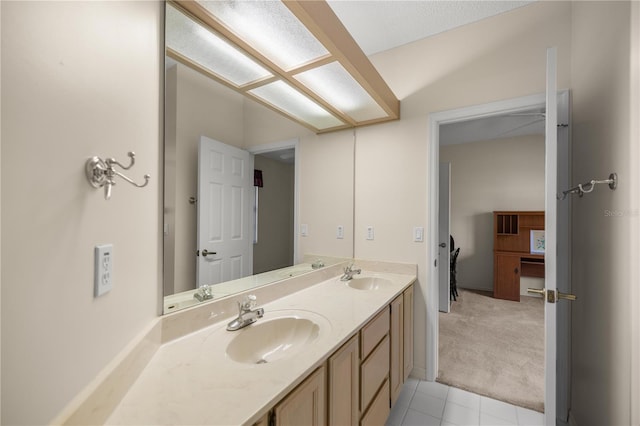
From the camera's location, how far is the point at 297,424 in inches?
31.7

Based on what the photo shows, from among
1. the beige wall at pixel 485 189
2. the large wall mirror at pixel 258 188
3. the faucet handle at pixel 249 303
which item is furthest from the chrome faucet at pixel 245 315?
the beige wall at pixel 485 189

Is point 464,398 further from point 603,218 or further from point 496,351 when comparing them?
point 603,218

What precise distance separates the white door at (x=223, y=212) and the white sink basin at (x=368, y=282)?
0.92 meters

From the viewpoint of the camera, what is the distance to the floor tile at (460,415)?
5.45 ft

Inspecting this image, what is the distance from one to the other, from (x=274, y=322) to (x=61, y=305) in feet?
2.80

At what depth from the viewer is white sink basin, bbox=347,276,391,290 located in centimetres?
204

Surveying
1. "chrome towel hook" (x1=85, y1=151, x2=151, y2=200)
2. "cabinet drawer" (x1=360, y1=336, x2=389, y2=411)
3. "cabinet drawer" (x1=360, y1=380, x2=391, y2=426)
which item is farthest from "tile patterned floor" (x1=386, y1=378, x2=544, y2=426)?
"chrome towel hook" (x1=85, y1=151, x2=151, y2=200)

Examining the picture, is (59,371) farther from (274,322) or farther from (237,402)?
(274,322)

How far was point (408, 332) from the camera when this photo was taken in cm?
197

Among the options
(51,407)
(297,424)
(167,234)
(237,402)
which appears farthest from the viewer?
(167,234)

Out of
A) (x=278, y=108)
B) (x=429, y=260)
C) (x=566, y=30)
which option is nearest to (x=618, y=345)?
(x=429, y=260)

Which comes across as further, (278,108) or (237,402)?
(278,108)

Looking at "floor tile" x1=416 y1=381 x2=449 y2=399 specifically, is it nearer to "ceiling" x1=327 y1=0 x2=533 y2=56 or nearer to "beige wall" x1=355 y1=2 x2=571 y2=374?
"beige wall" x1=355 y1=2 x2=571 y2=374

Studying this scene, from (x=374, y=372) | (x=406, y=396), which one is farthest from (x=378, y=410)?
(x=406, y=396)
